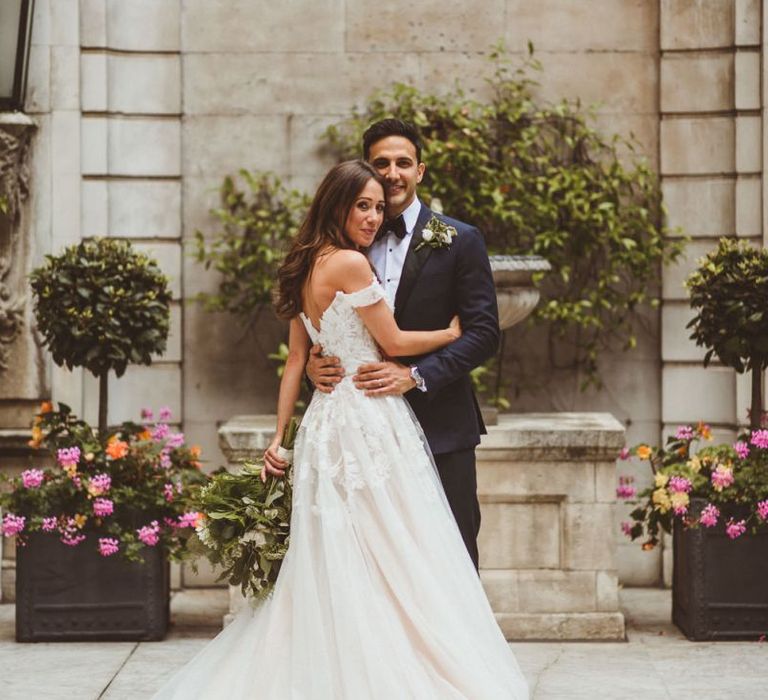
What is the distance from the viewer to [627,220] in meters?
8.42

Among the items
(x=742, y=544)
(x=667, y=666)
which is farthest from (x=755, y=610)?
(x=667, y=666)

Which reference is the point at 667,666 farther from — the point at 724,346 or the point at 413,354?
the point at 413,354

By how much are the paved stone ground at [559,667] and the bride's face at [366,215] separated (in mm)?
2234

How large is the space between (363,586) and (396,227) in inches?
50.9

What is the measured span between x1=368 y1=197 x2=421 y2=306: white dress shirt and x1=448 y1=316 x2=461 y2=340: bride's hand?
22cm

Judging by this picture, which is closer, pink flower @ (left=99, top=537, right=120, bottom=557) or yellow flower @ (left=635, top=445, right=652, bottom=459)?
pink flower @ (left=99, top=537, right=120, bottom=557)

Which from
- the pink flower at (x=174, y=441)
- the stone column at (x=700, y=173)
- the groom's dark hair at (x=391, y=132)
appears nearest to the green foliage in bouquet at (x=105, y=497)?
the pink flower at (x=174, y=441)

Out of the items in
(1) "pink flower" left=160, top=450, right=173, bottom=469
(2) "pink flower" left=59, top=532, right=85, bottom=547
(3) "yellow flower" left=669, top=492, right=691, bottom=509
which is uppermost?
(1) "pink flower" left=160, top=450, right=173, bottom=469

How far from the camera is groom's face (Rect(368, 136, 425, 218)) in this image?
16.5 ft

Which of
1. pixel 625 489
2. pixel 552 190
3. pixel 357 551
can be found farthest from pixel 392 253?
pixel 552 190

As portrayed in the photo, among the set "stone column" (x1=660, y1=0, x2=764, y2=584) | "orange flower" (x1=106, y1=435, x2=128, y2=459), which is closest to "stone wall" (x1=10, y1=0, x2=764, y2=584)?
"stone column" (x1=660, y1=0, x2=764, y2=584)

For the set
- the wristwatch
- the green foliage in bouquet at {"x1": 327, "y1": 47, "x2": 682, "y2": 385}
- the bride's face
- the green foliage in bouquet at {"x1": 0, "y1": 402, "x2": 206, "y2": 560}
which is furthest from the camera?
the green foliage in bouquet at {"x1": 327, "y1": 47, "x2": 682, "y2": 385}

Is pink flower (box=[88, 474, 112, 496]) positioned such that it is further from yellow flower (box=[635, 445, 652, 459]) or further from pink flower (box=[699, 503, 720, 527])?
pink flower (box=[699, 503, 720, 527])

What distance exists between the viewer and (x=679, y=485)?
7.01 meters
